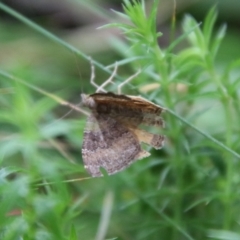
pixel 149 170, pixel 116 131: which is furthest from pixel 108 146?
pixel 149 170

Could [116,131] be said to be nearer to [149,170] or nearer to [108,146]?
[108,146]

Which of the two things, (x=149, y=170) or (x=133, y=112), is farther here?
(x=149, y=170)

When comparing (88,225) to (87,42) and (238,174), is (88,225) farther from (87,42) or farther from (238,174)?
(87,42)

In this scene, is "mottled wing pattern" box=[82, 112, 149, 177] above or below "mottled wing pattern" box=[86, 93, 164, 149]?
below

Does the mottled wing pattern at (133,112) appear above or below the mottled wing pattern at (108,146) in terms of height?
above
